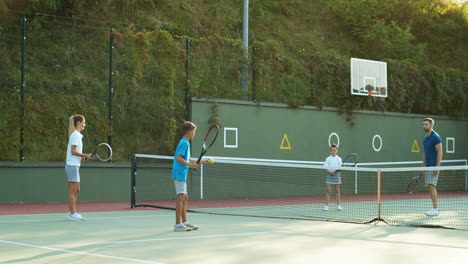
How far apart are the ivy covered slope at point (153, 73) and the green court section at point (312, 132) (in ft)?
1.18

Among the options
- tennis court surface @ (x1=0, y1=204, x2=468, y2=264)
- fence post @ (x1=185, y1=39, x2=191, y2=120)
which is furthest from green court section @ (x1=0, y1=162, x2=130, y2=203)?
tennis court surface @ (x1=0, y1=204, x2=468, y2=264)

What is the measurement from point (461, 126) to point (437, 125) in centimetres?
139

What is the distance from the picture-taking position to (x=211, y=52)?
1736cm

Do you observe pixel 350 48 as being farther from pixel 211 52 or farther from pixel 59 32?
pixel 59 32

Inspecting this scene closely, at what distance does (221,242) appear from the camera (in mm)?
7570

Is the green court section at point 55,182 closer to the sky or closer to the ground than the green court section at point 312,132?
closer to the ground

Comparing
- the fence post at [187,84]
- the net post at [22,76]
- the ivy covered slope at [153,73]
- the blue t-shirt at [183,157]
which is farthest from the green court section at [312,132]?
the blue t-shirt at [183,157]

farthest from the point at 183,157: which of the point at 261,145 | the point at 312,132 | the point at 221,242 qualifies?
the point at 312,132

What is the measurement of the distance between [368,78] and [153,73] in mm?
6950

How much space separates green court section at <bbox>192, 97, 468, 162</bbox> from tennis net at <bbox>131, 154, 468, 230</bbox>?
0.47 m

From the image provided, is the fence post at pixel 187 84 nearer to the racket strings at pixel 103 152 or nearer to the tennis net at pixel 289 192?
the tennis net at pixel 289 192

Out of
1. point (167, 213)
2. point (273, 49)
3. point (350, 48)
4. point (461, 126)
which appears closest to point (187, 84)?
point (273, 49)

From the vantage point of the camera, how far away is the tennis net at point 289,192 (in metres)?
11.7

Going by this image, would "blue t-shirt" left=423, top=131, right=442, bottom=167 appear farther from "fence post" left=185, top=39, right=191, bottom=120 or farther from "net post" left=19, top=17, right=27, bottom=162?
"net post" left=19, top=17, right=27, bottom=162
